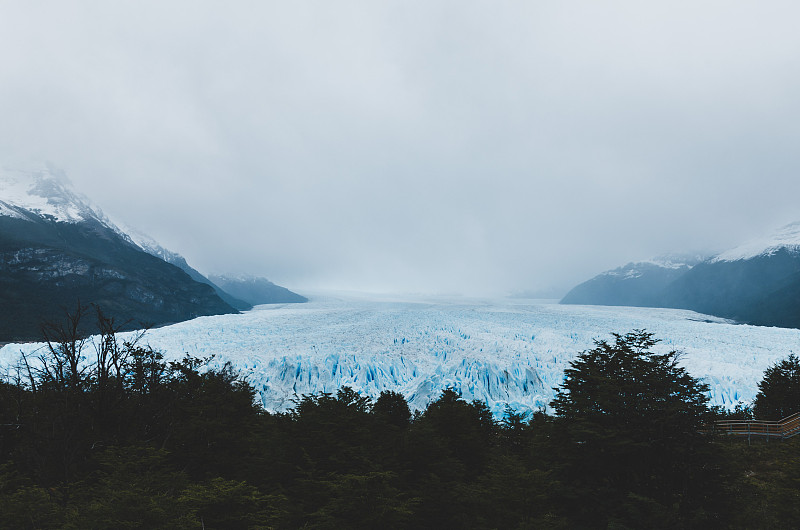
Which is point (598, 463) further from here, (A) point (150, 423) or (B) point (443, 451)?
(A) point (150, 423)

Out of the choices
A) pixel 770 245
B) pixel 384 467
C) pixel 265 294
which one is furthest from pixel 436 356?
pixel 770 245

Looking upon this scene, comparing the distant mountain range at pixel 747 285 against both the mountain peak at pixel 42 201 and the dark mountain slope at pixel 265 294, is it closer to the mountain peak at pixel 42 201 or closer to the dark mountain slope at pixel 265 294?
the dark mountain slope at pixel 265 294

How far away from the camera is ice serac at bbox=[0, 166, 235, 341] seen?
10456cm

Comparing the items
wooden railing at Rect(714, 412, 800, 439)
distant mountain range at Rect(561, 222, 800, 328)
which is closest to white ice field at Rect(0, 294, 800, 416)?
wooden railing at Rect(714, 412, 800, 439)

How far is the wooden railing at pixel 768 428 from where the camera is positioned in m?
17.3

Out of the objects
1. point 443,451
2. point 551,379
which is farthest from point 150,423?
point 551,379

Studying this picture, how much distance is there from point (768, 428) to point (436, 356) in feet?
67.7

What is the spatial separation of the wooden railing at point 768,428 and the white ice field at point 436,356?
192 inches

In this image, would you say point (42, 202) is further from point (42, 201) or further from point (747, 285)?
point (747, 285)

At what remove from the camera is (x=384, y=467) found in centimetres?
1166

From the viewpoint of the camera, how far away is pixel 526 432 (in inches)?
768

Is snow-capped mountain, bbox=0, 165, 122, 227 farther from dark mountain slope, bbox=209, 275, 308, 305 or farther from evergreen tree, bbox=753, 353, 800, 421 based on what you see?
evergreen tree, bbox=753, 353, 800, 421

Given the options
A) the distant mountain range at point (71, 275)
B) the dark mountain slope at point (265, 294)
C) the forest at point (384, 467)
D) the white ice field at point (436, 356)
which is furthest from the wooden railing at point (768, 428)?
the dark mountain slope at point (265, 294)

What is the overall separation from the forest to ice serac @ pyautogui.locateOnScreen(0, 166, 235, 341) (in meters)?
97.6
